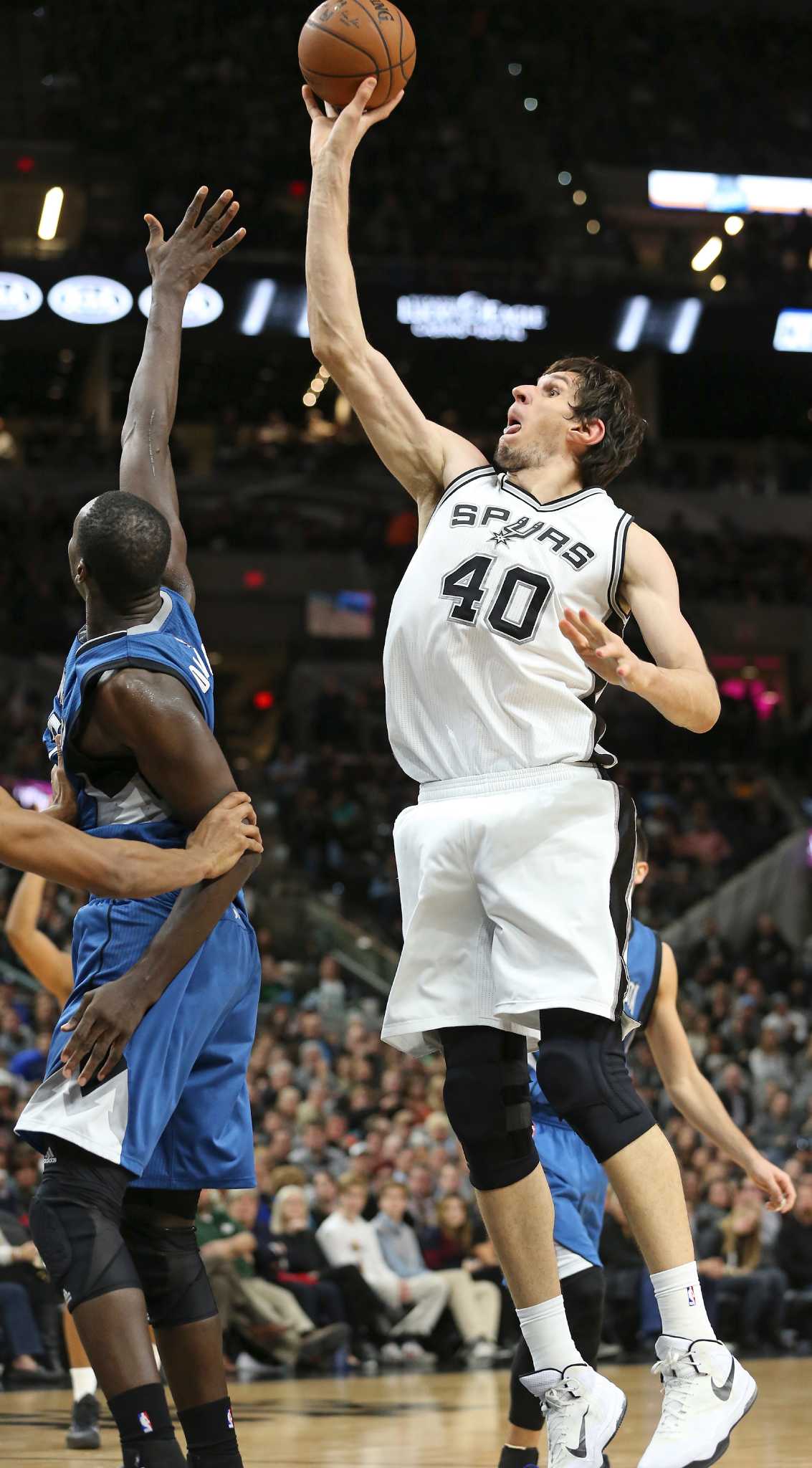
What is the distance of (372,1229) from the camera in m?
10.9

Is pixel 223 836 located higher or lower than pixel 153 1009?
higher

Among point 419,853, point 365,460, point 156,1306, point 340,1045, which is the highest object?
point 365,460

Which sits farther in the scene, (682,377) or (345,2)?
(682,377)

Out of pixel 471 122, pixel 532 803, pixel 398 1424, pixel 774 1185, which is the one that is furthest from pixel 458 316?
pixel 532 803

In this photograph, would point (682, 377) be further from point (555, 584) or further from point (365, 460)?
point (555, 584)

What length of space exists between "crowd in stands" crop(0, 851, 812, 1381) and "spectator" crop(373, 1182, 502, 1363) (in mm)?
10

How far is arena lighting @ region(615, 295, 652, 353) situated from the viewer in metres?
23.9

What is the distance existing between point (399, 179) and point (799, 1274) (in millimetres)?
19207

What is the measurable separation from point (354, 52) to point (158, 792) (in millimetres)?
2190

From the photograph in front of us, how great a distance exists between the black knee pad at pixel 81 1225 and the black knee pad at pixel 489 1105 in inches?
31.5

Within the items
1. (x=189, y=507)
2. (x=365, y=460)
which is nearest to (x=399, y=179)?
(x=365, y=460)

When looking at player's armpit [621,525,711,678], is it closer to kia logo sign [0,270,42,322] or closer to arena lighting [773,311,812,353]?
kia logo sign [0,270,42,322]

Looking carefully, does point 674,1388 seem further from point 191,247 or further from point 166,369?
point 191,247

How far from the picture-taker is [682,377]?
30344mm
